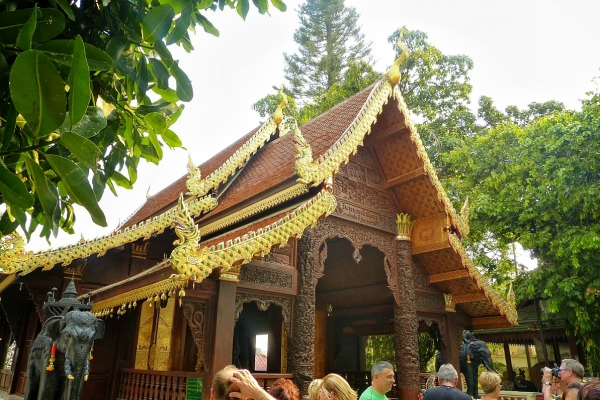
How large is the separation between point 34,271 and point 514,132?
11.6 metres

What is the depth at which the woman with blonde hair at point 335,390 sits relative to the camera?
2312mm

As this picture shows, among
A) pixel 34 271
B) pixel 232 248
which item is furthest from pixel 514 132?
pixel 34 271

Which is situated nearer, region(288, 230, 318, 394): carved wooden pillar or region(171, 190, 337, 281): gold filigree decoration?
region(171, 190, 337, 281): gold filigree decoration

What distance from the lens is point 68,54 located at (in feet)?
3.65

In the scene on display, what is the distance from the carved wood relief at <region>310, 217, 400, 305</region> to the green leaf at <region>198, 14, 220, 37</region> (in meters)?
4.25

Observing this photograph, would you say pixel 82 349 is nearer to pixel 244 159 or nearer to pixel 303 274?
pixel 303 274

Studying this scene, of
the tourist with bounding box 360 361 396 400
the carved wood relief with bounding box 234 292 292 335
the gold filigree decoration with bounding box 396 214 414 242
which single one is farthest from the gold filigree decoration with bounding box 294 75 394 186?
the tourist with bounding box 360 361 396 400

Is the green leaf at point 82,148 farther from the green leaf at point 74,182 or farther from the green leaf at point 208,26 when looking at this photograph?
the green leaf at point 208,26

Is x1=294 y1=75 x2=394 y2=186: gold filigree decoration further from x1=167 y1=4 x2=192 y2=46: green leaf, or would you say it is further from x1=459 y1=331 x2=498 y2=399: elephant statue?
x1=167 y1=4 x2=192 y2=46: green leaf

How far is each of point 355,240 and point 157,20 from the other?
541 cm

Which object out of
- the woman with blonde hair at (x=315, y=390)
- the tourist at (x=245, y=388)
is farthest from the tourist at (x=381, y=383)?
the tourist at (x=245, y=388)

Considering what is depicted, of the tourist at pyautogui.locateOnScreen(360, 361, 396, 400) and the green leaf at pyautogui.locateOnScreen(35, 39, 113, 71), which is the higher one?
the green leaf at pyautogui.locateOnScreen(35, 39, 113, 71)

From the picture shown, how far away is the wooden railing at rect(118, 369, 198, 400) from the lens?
16.5 feet

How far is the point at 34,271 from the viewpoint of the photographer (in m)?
6.65
